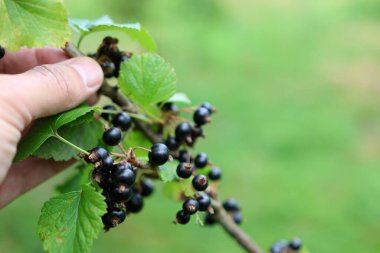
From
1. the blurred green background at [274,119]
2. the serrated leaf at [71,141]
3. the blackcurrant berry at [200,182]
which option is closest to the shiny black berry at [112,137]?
the serrated leaf at [71,141]

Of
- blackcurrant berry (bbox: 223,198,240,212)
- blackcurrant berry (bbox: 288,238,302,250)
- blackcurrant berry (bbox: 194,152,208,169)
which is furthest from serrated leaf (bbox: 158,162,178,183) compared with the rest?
blackcurrant berry (bbox: 288,238,302,250)

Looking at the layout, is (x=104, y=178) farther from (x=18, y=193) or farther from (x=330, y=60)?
(x=330, y=60)

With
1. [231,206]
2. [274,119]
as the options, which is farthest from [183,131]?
[274,119]

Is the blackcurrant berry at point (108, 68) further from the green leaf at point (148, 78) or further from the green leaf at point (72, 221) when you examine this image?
the green leaf at point (72, 221)

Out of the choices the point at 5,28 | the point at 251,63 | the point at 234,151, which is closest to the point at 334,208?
the point at 234,151

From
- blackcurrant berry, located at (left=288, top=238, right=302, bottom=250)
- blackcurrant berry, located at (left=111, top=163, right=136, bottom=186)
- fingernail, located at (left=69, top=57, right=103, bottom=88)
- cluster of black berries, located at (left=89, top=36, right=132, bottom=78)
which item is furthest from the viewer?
blackcurrant berry, located at (left=288, top=238, right=302, bottom=250)

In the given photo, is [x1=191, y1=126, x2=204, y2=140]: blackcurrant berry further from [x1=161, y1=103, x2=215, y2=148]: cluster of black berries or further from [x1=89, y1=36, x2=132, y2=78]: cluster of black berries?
[x1=89, y1=36, x2=132, y2=78]: cluster of black berries
